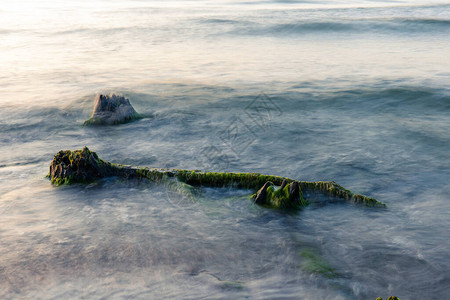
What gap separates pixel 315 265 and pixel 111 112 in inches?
179

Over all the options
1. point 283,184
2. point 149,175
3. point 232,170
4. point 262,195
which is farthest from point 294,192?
point 149,175

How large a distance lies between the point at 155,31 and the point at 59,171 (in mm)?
15549

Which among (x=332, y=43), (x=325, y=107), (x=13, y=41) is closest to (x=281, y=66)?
(x=325, y=107)

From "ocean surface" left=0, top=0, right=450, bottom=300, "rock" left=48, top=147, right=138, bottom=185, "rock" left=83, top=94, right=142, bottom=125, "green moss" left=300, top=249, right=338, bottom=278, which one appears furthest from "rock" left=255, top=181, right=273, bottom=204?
"rock" left=83, top=94, right=142, bottom=125

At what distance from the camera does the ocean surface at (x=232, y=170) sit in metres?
2.95

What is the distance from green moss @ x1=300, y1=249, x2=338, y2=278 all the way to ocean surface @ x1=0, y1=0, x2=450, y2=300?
13 millimetres

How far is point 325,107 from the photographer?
Answer: 26.2ft

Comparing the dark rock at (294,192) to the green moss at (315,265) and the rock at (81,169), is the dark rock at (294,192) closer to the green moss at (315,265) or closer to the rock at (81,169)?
the green moss at (315,265)

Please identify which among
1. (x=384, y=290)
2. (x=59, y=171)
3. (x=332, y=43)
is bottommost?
(x=384, y=290)

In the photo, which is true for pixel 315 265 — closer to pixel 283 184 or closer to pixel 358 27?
pixel 283 184

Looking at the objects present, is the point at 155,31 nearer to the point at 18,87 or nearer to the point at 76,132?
the point at 18,87

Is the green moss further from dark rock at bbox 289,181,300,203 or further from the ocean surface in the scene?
dark rock at bbox 289,181,300,203

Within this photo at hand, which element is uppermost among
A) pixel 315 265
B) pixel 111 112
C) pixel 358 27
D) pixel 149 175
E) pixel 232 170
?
pixel 358 27

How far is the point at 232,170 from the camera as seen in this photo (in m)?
4.96
